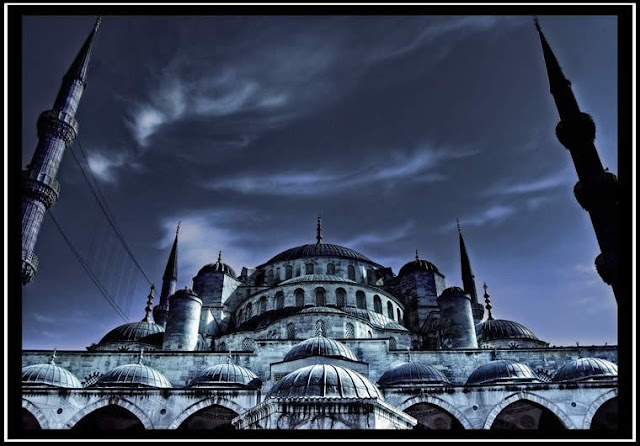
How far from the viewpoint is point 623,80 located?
4.75 metres

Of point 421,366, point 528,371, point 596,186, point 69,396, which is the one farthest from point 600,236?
point 69,396

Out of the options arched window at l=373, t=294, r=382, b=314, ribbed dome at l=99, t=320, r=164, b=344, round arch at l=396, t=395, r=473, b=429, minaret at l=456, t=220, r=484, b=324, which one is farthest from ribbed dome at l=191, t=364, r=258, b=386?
minaret at l=456, t=220, r=484, b=324

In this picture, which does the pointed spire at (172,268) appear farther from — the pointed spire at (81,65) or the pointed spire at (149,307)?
the pointed spire at (81,65)

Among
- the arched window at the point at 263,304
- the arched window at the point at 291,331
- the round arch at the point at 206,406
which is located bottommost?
the round arch at the point at 206,406

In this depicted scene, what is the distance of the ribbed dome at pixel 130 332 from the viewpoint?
80.0 ft

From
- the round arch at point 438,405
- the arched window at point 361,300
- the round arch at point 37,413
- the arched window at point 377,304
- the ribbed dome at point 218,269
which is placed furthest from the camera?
the ribbed dome at point 218,269

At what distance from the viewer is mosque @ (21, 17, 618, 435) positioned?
1569cm

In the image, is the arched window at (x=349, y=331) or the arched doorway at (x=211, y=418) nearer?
the arched doorway at (x=211, y=418)

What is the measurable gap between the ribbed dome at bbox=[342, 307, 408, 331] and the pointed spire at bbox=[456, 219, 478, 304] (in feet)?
30.2

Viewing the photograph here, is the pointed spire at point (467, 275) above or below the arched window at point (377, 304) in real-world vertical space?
above

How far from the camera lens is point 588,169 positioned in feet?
48.6

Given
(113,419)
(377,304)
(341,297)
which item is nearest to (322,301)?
(341,297)

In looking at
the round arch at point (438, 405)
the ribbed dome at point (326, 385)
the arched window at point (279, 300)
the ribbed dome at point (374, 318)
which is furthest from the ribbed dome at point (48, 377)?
the ribbed dome at point (326, 385)

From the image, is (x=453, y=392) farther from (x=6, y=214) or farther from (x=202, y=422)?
(x=6, y=214)
